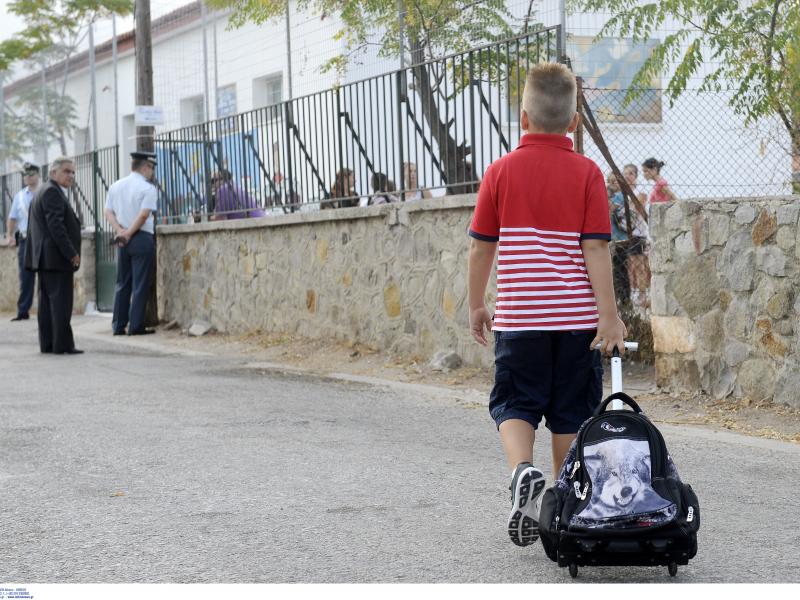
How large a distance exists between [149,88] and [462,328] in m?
7.28

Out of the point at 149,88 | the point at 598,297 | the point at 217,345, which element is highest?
the point at 149,88

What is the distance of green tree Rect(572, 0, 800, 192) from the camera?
31.6ft

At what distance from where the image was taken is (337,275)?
12.1 meters

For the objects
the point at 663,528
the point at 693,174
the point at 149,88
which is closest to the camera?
the point at 663,528

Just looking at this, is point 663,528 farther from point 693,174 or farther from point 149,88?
point 149,88

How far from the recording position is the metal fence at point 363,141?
32.8 ft

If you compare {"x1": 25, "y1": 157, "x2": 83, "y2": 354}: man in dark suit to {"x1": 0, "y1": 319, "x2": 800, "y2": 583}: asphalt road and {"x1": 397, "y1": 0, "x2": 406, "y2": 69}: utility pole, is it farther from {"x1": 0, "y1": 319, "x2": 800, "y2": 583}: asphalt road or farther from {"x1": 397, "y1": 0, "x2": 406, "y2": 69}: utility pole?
{"x1": 397, "y1": 0, "x2": 406, "y2": 69}: utility pole

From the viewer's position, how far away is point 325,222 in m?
12.4

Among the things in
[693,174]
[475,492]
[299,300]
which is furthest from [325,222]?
[475,492]

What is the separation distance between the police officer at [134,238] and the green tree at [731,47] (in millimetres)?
6867

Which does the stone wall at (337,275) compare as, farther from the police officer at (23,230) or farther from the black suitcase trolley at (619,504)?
the black suitcase trolley at (619,504)

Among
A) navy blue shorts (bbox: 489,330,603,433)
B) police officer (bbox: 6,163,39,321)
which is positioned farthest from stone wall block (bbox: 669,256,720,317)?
police officer (bbox: 6,163,39,321)

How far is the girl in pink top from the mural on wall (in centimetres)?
37

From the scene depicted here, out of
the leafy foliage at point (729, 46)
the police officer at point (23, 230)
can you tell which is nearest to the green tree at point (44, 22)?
the police officer at point (23, 230)
